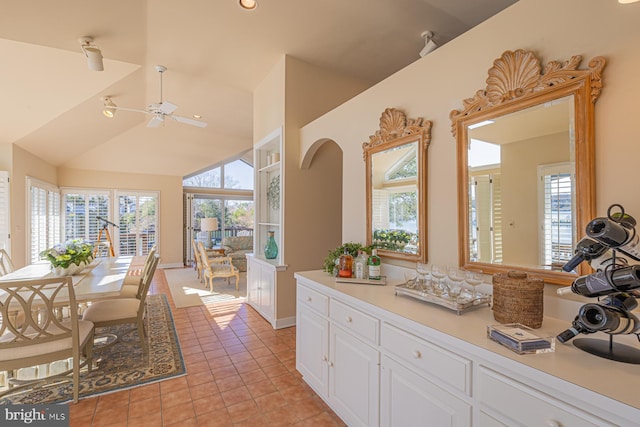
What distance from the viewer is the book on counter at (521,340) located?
3.36ft

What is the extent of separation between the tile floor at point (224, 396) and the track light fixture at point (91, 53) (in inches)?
124

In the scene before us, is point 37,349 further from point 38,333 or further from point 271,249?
point 271,249

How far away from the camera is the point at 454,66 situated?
186cm

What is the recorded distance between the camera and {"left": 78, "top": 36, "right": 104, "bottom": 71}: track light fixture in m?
2.98

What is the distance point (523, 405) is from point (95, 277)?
3625 mm

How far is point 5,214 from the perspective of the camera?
4.65 meters

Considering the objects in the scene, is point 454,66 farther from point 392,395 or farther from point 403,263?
point 392,395

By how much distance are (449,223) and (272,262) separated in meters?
2.61

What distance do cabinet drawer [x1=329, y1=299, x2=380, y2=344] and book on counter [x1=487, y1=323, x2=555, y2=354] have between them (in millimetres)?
622

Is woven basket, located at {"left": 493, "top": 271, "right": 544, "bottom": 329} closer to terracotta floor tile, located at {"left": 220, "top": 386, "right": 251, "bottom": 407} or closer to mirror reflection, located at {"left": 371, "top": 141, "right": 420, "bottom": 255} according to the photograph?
mirror reflection, located at {"left": 371, "top": 141, "right": 420, "bottom": 255}

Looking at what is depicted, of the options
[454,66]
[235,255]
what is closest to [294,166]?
[454,66]

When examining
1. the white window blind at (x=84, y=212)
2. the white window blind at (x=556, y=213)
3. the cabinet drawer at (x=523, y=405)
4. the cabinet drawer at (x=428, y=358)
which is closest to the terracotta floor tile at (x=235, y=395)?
the cabinet drawer at (x=428, y=358)

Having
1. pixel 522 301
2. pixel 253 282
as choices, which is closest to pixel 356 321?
pixel 522 301

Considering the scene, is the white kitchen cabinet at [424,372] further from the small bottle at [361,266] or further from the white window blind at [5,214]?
the white window blind at [5,214]
